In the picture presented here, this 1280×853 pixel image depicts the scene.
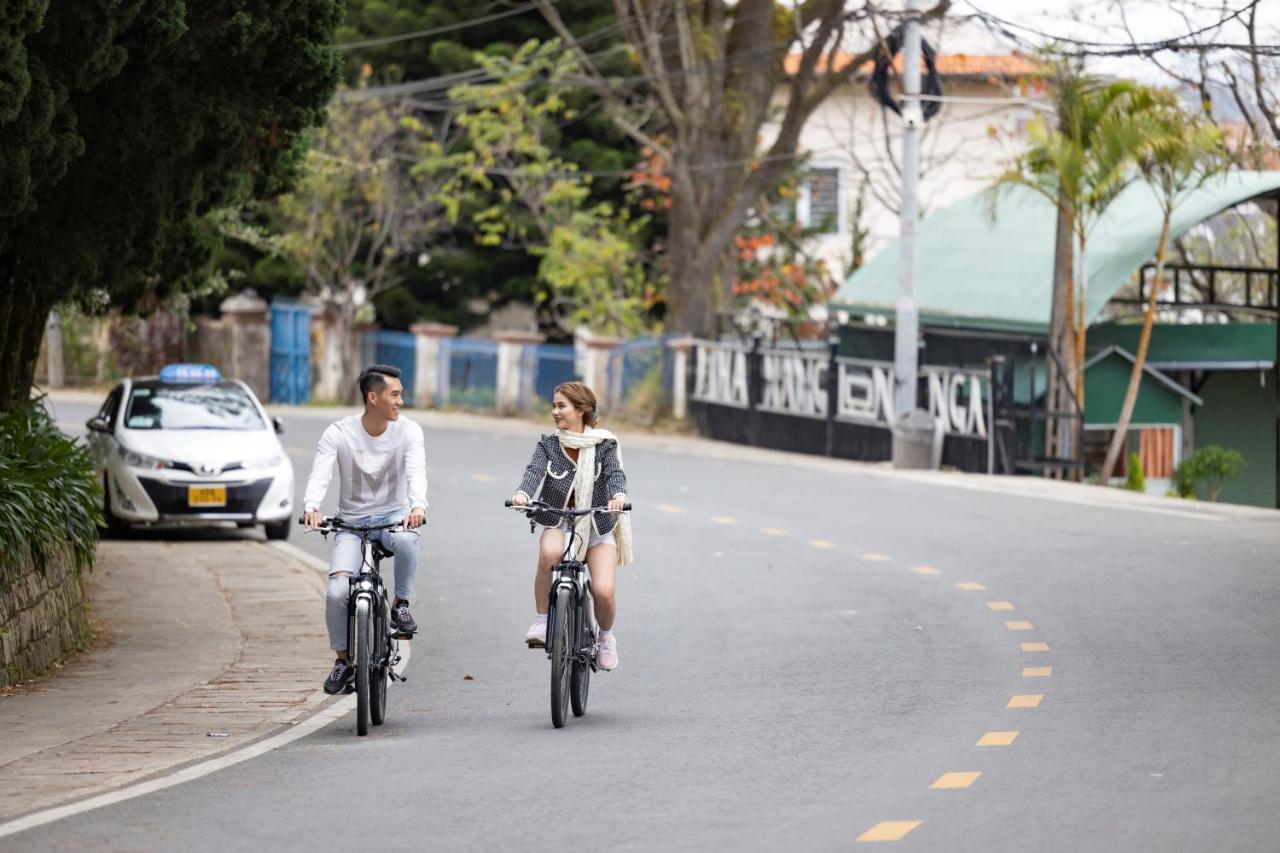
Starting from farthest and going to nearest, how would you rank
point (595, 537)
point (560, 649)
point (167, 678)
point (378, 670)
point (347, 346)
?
point (347, 346) → point (167, 678) → point (595, 537) → point (378, 670) → point (560, 649)

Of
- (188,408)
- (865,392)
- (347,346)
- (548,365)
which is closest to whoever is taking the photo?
(188,408)

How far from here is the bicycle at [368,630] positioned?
10250 millimetres

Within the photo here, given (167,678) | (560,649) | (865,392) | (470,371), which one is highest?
(470,371)

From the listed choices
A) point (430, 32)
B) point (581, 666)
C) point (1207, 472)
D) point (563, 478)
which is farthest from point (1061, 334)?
point (581, 666)

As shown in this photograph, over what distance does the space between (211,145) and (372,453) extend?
595 cm

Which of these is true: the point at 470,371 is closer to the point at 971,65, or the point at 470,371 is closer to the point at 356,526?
the point at 971,65

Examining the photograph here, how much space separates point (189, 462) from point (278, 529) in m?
1.14

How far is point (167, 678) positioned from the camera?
491 inches

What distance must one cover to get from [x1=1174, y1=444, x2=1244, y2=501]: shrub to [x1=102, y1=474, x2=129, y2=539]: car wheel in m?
15.8

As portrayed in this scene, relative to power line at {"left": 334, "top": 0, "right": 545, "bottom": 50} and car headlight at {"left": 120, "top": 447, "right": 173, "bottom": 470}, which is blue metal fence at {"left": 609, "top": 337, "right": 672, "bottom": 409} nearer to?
power line at {"left": 334, "top": 0, "right": 545, "bottom": 50}

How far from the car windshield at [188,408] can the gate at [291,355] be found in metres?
22.8

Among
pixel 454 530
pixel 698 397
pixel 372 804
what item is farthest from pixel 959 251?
pixel 372 804

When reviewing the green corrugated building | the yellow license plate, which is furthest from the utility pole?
the yellow license plate

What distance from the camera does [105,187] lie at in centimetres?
1564
